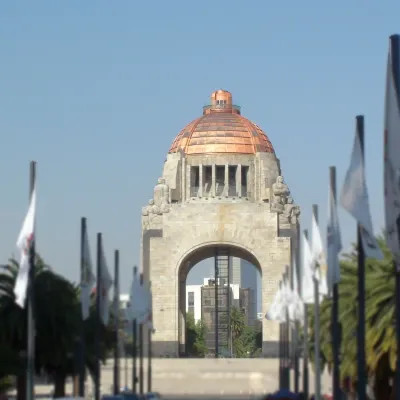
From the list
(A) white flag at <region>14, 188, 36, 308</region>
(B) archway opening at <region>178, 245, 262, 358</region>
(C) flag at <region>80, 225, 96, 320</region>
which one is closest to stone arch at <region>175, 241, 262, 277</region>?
(B) archway opening at <region>178, 245, 262, 358</region>

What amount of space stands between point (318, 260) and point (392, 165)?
50.2 ft

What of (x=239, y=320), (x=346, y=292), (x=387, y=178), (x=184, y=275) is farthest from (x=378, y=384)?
(x=239, y=320)

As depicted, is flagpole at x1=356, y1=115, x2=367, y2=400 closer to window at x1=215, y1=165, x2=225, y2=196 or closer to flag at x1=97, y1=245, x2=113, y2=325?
flag at x1=97, y1=245, x2=113, y2=325

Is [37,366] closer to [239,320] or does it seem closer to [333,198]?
[333,198]

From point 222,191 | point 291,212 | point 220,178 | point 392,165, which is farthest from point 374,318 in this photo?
point 220,178

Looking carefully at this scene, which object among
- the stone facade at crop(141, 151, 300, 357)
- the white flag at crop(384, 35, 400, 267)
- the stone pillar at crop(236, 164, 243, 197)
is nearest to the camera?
the white flag at crop(384, 35, 400, 267)

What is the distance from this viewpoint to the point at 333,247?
30.2m

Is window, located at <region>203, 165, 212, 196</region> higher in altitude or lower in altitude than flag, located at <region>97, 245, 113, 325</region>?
higher

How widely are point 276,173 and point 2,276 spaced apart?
167ft

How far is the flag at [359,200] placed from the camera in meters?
23.0

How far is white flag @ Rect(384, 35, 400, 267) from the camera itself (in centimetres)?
2041

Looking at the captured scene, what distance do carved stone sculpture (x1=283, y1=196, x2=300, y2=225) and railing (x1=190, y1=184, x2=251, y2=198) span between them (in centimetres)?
303

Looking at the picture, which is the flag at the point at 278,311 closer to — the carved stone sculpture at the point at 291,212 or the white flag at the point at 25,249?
the white flag at the point at 25,249

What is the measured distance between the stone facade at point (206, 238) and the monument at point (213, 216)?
0.19 ft
